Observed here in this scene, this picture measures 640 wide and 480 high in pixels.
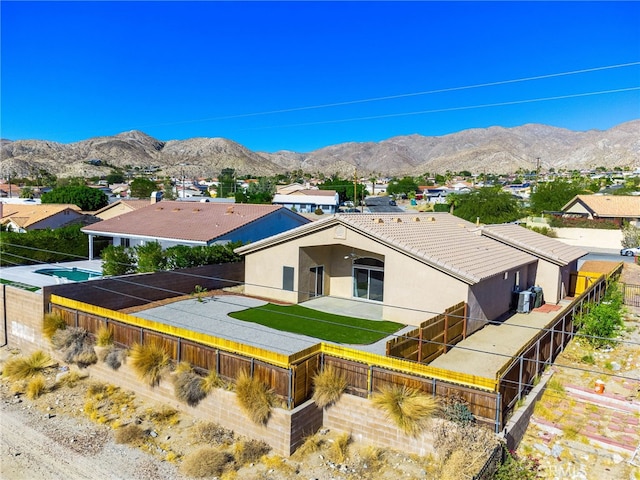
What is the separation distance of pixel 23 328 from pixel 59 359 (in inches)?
112

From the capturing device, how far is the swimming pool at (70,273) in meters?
→ 30.7

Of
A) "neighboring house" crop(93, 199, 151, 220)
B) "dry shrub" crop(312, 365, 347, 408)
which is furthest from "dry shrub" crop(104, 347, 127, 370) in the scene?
"neighboring house" crop(93, 199, 151, 220)

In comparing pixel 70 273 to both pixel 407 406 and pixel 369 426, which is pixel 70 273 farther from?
pixel 407 406

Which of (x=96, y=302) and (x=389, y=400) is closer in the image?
(x=389, y=400)

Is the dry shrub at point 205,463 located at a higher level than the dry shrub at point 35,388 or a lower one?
higher

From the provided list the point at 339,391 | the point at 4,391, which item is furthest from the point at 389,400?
the point at 4,391

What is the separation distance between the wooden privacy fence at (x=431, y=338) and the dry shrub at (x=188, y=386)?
5.23m

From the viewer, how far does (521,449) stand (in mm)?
11648

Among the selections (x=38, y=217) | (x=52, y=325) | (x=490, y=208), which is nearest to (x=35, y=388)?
(x=52, y=325)

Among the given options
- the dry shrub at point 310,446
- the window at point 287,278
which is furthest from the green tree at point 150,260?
the dry shrub at point 310,446

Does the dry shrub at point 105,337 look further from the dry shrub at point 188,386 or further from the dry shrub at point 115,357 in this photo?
the dry shrub at point 188,386

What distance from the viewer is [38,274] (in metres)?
30.9

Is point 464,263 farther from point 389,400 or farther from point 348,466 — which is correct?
point 348,466

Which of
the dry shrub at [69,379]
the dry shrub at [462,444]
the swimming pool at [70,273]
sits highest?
the dry shrub at [462,444]
